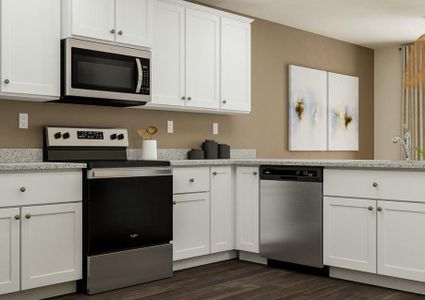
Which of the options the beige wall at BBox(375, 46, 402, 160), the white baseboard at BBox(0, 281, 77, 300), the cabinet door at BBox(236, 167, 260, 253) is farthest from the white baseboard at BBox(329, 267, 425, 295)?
the beige wall at BBox(375, 46, 402, 160)

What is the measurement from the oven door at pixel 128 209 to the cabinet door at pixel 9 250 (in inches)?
17.8

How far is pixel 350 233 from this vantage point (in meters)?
3.79

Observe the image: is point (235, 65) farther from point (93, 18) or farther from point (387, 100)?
point (387, 100)

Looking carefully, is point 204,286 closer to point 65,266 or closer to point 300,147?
point 65,266

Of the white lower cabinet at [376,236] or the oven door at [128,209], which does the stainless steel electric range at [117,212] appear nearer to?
the oven door at [128,209]

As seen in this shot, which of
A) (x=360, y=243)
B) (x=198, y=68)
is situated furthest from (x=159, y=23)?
(x=360, y=243)

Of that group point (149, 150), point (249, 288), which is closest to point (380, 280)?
point (249, 288)

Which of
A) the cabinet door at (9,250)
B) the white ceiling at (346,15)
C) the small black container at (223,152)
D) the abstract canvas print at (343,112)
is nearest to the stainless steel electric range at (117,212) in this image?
the cabinet door at (9,250)

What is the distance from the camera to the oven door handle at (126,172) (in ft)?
11.4

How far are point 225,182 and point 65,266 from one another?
1600 mm

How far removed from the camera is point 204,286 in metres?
3.73

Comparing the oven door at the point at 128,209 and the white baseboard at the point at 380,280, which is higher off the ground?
the oven door at the point at 128,209

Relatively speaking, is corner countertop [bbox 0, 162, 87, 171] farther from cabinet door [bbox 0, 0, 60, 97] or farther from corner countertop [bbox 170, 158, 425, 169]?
corner countertop [bbox 170, 158, 425, 169]

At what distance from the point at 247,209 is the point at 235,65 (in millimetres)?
1347
